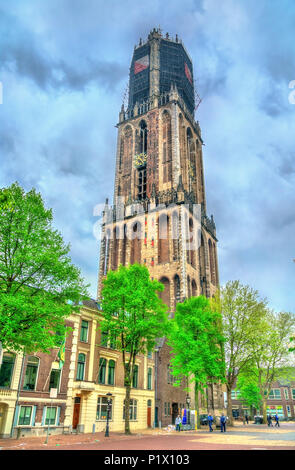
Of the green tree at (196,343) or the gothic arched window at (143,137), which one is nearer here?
the green tree at (196,343)

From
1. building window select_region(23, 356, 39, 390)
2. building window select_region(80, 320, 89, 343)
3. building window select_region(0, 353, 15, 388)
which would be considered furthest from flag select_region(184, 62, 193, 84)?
building window select_region(0, 353, 15, 388)

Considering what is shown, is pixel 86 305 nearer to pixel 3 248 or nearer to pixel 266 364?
pixel 3 248

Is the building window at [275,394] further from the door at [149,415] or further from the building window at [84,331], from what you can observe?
the building window at [84,331]

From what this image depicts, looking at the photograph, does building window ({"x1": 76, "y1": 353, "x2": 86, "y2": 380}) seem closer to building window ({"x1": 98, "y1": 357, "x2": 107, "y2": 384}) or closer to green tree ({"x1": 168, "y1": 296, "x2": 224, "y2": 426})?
building window ({"x1": 98, "y1": 357, "x2": 107, "y2": 384})

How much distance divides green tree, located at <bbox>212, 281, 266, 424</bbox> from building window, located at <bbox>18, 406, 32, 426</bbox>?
21472 millimetres

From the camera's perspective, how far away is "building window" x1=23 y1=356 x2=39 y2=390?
2330 cm

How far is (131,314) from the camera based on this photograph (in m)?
29.6

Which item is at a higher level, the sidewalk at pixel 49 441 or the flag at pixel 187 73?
the flag at pixel 187 73

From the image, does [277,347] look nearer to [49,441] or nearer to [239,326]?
[239,326]

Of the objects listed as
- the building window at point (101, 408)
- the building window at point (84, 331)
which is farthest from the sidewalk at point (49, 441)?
the building window at point (84, 331)

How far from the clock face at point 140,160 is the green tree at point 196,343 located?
42.0 m

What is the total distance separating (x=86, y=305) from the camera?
100.0ft

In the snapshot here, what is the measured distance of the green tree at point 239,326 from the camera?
124ft

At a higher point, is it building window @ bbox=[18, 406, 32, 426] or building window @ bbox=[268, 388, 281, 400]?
building window @ bbox=[268, 388, 281, 400]
